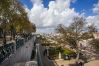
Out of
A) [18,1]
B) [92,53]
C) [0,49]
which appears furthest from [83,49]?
[0,49]

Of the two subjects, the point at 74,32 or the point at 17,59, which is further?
the point at 74,32

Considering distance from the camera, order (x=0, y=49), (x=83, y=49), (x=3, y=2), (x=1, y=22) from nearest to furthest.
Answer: (x=0, y=49)
(x=3, y=2)
(x=1, y=22)
(x=83, y=49)

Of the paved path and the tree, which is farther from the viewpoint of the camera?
the tree

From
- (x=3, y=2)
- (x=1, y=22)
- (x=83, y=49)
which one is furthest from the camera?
(x=83, y=49)

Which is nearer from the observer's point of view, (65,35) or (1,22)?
(1,22)

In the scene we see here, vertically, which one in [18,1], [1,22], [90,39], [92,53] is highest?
[18,1]

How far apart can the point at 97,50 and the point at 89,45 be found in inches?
110

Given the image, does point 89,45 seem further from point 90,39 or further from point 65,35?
point 65,35

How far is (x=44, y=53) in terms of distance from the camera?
51.5 metres

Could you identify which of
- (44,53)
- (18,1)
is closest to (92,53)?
(44,53)

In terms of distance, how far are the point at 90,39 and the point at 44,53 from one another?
1217 cm

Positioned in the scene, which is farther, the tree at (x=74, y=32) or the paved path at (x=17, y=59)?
the tree at (x=74, y=32)

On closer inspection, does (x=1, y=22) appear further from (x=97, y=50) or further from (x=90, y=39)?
(x=97, y=50)

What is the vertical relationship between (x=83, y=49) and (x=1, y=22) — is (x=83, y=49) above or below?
below
